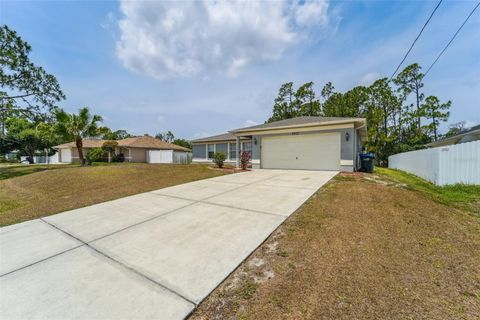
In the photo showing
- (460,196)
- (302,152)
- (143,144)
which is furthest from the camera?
(143,144)

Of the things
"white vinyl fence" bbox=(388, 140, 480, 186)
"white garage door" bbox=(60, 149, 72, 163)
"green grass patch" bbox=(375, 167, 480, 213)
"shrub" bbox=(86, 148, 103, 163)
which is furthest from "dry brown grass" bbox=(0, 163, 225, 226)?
"white garage door" bbox=(60, 149, 72, 163)

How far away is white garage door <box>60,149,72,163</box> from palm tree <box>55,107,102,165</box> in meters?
19.5

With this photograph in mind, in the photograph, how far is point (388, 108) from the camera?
92.8ft

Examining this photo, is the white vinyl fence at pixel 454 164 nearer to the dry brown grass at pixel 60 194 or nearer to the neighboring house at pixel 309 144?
the neighboring house at pixel 309 144

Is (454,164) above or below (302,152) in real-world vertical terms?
below

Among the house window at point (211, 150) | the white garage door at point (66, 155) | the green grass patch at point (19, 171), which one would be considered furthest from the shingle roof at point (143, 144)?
the white garage door at point (66, 155)

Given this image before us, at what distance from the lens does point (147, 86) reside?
14758mm

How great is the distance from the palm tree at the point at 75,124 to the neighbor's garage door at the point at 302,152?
12950mm

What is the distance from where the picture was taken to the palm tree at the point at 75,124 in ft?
46.4

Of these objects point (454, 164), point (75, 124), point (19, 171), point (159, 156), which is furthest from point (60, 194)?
point (159, 156)

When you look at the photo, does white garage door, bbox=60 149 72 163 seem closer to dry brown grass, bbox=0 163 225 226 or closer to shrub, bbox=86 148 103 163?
shrub, bbox=86 148 103 163

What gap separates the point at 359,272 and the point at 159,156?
2579 cm

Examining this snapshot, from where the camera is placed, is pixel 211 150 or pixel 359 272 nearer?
pixel 359 272

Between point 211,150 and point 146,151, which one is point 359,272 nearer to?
point 211,150
